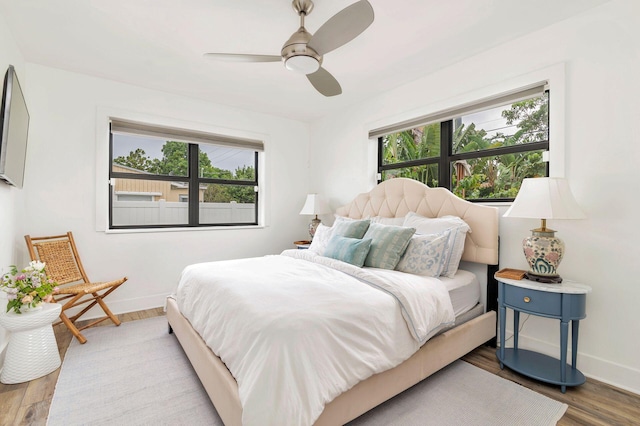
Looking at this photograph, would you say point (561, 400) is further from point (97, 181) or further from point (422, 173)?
point (97, 181)

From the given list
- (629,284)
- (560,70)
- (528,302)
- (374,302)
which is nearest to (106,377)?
(374,302)

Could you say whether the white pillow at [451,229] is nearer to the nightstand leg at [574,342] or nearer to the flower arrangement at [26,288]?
the nightstand leg at [574,342]

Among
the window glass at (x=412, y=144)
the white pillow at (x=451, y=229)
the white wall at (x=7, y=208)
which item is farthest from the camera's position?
the window glass at (x=412, y=144)

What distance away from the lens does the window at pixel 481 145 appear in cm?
247

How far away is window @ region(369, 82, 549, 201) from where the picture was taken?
2473 millimetres

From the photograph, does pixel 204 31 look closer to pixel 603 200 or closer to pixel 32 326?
pixel 32 326

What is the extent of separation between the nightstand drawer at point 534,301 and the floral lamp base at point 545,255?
133mm

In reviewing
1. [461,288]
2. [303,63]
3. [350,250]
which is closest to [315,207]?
[350,250]

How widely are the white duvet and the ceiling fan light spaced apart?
1399mm

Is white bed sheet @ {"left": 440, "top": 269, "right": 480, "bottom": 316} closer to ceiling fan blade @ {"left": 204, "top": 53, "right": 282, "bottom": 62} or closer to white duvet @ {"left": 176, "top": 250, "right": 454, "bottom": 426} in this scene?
white duvet @ {"left": 176, "top": 250, "right": 454, "bottom": 426}

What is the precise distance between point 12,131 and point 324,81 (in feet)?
7.24

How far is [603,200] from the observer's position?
2031mm

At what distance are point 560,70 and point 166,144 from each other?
13.0ft

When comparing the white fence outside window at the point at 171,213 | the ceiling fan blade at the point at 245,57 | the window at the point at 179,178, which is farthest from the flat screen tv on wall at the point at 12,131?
the ceiling fan blade at the point at 245,57
